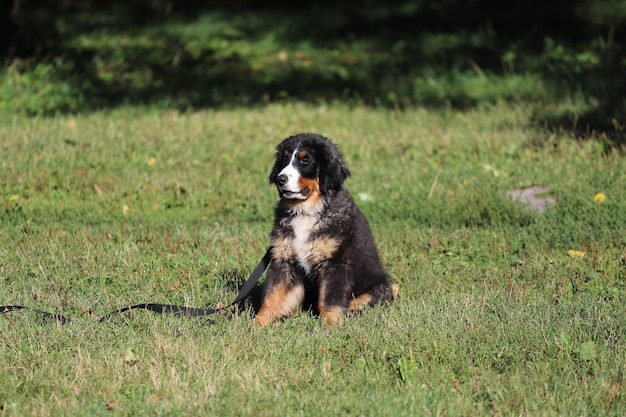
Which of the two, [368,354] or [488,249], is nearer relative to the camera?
[368,354]

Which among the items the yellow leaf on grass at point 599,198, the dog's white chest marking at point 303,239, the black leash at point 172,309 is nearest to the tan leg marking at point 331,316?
the dog's white chest marking at point 303,239

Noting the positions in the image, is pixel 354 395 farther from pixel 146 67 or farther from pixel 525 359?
pixel 146 67

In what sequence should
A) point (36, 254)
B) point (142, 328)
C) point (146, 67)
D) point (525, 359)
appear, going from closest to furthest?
point (525, 359) < point (142, 328) < point (36, 254) < point (146, 67)

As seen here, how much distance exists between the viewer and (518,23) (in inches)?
657

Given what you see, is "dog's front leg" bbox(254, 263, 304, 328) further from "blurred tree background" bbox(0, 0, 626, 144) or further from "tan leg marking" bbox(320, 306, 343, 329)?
"blurred tree background" bbox(0, 0, 626, 144)

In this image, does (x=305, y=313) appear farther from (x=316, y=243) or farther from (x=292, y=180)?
(x=292, y=180)

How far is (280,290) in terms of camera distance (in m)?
5.95

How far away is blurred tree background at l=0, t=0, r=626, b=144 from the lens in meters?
12.8

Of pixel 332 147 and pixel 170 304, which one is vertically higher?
pixel 332 147

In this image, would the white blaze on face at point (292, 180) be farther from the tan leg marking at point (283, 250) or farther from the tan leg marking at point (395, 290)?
the tan leg marking at point (395, 290)

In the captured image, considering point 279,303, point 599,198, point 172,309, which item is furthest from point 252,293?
point 599,198

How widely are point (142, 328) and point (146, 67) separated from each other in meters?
9.98

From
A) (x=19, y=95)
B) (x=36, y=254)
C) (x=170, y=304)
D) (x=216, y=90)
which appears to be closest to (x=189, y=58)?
(x=216, y=90)

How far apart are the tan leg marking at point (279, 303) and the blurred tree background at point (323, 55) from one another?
5.62 m
